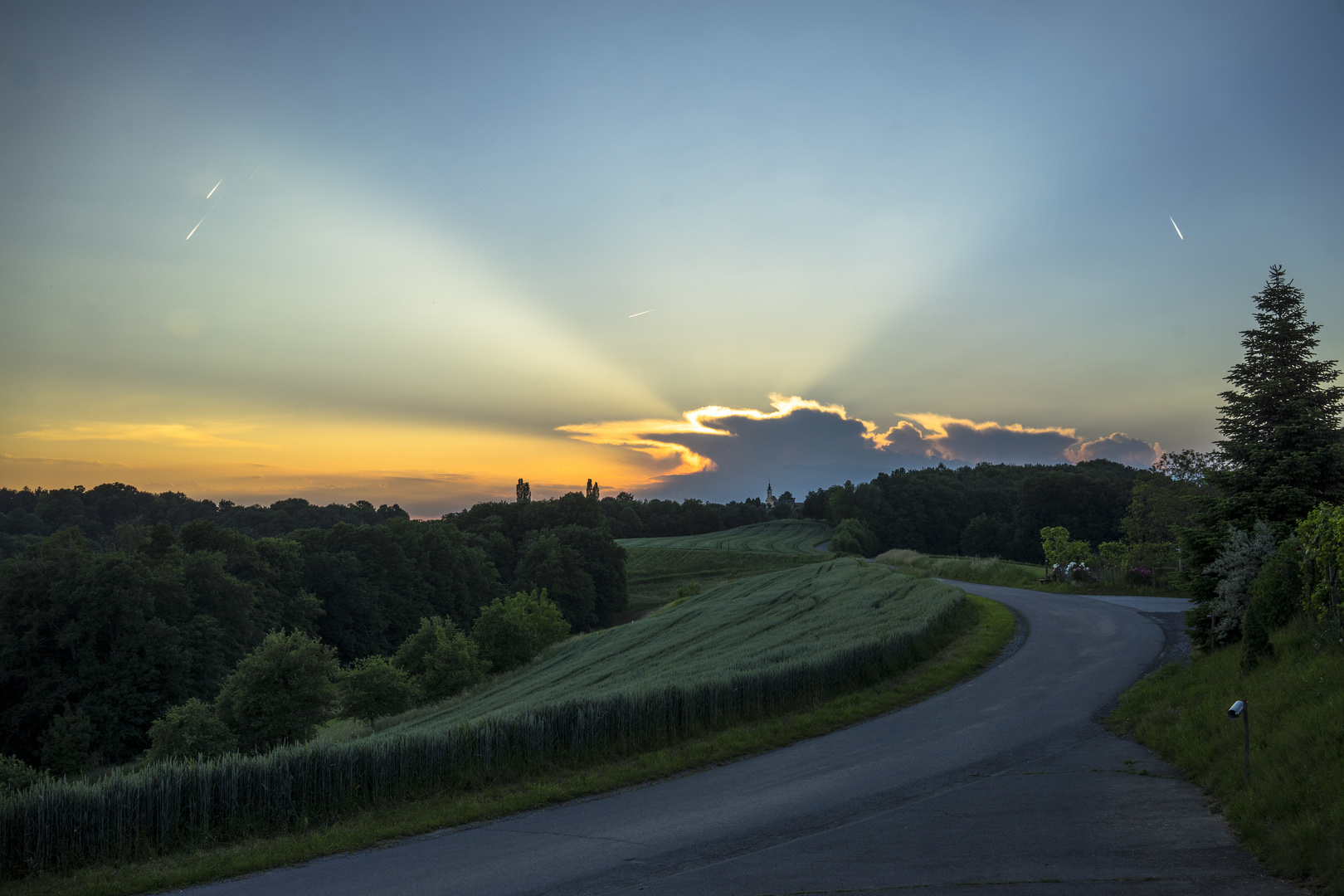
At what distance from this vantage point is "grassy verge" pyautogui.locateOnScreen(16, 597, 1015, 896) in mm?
8391

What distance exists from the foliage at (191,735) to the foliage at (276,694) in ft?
3.79

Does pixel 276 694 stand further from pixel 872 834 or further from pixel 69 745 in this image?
pixel 872 834

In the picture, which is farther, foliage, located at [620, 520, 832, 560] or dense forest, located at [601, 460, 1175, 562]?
foliage, located at [620, 520, 832, 560]

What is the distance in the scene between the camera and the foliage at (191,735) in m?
28.0

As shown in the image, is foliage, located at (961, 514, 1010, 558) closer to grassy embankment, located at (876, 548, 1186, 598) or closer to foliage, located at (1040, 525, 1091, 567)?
grassy embankment, located at (876, 548, 1186, 598)

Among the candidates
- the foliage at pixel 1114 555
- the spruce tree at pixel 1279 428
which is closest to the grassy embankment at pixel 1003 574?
the foliage at pixel 1114 555

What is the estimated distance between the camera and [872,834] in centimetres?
865

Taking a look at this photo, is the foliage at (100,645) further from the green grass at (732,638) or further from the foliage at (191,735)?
the green grass at (732,638)

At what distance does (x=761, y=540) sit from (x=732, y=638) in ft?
318

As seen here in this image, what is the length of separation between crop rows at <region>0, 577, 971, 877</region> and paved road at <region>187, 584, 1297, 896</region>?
1737 mm

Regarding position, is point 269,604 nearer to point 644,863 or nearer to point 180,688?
point 180,688

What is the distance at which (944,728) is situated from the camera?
13.7 metres

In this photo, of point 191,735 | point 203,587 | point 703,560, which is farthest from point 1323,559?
point 703,560

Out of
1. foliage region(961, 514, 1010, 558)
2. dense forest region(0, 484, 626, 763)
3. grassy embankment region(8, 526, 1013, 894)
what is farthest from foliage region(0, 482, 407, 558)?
foliage region(961, 514, 1010, 558)
